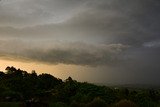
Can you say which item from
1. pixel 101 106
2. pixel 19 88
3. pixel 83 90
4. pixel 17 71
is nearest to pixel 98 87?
pixel 83 90

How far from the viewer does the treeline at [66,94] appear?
7144 cm

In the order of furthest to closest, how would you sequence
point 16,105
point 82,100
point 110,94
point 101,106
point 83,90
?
point 83,90 < point 110,94 < point 82,100 < point 16,105 < point 101,106

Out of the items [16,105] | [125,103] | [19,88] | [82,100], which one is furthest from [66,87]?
[125,103]

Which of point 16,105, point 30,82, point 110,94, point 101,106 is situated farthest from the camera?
point 30,82

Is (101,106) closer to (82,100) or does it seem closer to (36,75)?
(82,100)

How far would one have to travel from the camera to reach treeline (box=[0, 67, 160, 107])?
7144cm

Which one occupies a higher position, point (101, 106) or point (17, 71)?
point (17, 71)

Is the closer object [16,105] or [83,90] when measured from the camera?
[16,105]

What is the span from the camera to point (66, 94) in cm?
8681

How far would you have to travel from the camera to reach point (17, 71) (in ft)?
394

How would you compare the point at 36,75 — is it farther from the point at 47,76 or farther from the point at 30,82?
the point at 30,82

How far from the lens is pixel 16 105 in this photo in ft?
220

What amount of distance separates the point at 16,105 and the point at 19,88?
966 inches

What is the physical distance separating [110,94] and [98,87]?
7648mm
